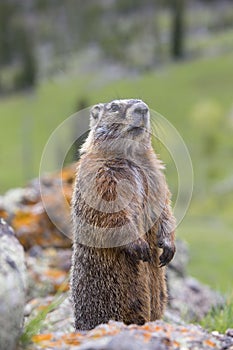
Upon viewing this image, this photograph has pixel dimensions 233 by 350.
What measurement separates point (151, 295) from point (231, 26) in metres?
139

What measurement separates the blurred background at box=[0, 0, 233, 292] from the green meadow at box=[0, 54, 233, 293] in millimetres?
141

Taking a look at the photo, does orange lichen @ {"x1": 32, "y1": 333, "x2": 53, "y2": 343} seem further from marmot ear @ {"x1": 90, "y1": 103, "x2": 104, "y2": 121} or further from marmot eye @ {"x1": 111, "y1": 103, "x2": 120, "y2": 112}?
marmot ear @ {"x1": 90, "y1": 103, "x2": 104, "y2": 121}

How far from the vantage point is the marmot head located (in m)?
6.38

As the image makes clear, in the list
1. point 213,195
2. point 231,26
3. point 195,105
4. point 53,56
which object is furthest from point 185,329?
point 231,26

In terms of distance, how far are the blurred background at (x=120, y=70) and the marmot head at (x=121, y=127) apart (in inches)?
2131

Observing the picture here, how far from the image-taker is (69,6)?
150 meters

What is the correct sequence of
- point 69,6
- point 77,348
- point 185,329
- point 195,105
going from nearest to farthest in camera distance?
point 77,348, point 185,329, point 195,105, point 69,6

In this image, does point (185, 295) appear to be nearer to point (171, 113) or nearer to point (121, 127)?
point (121, 127)

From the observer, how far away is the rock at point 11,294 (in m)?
4.66

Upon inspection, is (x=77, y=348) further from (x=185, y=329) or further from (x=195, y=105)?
(x=195, y=105)

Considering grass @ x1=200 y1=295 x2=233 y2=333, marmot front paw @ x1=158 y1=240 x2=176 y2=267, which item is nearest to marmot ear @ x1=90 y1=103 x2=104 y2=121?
marmot front paw @ x1=158 y1=240 x2=176 y2=267

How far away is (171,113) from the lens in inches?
3999

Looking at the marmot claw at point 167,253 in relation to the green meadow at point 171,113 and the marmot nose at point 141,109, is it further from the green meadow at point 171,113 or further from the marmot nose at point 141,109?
the green meadow at point 171,113

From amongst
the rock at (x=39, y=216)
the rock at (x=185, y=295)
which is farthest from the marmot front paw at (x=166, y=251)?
the rock at (x=39, y=216)
